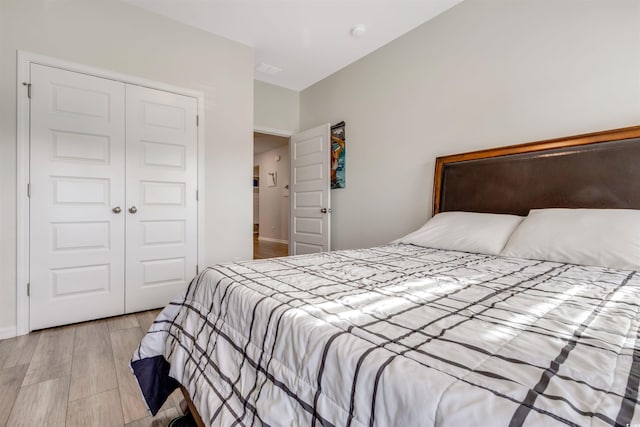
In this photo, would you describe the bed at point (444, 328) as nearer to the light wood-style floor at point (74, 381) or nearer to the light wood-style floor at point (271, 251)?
the light wood-style floor at point (74, 381)

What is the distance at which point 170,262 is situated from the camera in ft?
9.23

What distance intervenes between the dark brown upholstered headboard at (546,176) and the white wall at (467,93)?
0.39ft

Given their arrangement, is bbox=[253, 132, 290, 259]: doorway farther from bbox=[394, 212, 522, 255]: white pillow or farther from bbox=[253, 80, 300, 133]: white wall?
bbox=[394, 212, 522, 255]: white pillow

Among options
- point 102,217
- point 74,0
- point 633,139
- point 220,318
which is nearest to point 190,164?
point 102,217

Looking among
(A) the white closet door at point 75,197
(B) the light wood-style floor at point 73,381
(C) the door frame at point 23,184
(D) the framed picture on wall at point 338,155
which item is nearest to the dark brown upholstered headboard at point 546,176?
(D) the framed picture on wall at point 338,155

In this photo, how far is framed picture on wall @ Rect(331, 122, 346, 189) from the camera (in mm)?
3760

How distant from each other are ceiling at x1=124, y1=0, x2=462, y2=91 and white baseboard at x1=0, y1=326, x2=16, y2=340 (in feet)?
8.93

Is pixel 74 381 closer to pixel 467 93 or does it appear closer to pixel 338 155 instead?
pixel 338 155

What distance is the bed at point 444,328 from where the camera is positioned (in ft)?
1.59

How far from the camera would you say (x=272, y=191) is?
7.45m

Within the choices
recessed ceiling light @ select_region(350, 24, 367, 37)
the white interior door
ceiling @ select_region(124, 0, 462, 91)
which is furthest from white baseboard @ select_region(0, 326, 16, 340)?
recessed ceiling light @ select_region(350, 24, 367, 37)

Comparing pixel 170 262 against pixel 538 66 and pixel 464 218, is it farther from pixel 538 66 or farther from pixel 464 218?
pixel 538 66

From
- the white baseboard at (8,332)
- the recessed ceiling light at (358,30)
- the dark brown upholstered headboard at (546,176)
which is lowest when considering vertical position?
Answer: the white baseboard at (8,332)

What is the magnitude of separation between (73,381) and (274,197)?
5906mm
